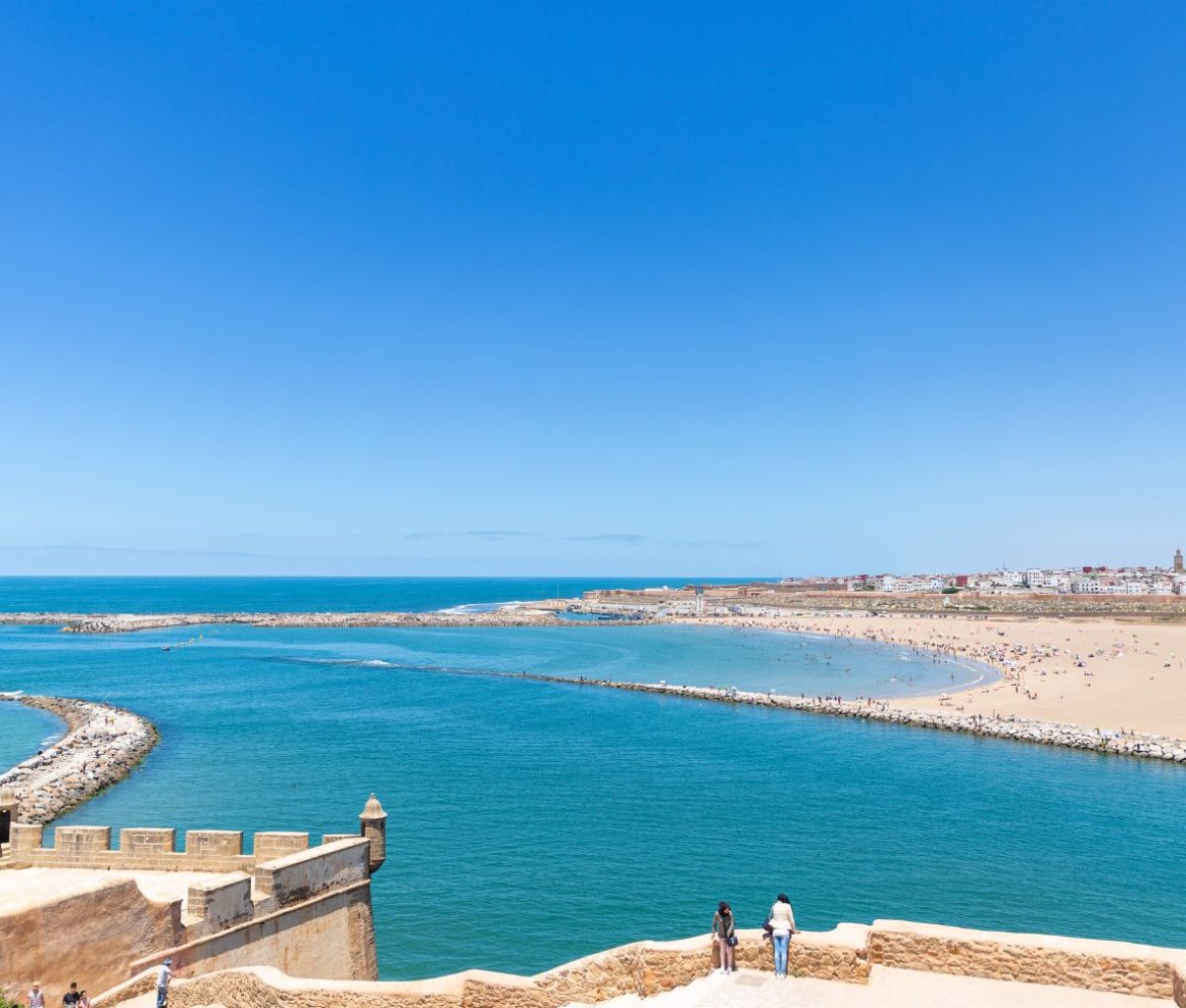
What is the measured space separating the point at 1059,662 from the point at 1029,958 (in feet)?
280

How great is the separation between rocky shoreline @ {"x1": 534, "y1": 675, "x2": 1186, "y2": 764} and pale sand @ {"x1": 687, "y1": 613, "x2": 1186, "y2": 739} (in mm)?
2456

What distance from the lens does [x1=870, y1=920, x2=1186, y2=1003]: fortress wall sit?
9117 mm

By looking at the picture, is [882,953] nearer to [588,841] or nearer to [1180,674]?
[588,841]

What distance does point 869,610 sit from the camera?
17562cm

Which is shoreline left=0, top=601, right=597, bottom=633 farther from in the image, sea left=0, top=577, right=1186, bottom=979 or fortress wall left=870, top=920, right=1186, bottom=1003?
fortress wall left=870, top=920, right=1186, bottom=1003

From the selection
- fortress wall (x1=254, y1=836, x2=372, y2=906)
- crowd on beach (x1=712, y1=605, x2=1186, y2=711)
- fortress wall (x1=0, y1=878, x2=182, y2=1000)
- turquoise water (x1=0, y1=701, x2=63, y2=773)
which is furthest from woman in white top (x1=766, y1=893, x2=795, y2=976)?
crowd on beach (x1=712, y1=605, x2=1186, y2=711)

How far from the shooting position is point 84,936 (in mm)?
11969

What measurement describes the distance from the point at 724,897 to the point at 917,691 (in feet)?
157

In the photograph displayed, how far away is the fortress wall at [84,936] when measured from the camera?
449 inches

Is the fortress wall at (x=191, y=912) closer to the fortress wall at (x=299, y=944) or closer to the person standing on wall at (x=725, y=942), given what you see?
the fortress wall at (x=299, y=944)

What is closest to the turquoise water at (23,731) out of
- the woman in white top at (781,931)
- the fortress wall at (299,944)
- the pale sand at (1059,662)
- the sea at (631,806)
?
the sea at (631,806)

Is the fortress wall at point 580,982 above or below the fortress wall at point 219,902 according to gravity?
above

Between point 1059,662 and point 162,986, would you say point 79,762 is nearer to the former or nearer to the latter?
point 162,986

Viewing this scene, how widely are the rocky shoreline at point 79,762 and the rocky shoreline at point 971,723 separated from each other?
3748 centimetres
